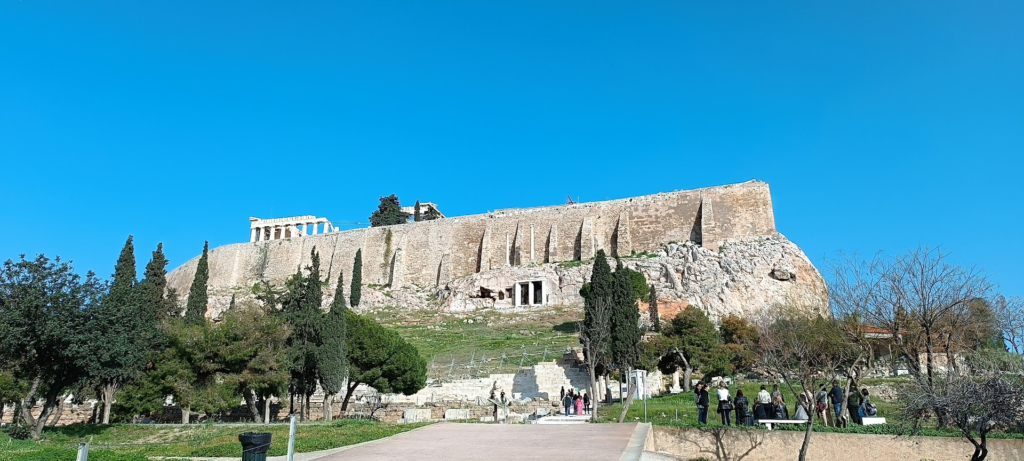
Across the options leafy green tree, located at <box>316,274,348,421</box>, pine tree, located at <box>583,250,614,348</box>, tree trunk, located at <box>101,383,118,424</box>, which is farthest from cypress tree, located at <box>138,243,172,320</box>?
pine tree, located at <box>583,250,614,348</box>

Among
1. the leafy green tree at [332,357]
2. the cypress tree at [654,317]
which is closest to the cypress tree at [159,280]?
the leafy green tree at [332,357]

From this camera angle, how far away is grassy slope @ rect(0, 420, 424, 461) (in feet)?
31.9

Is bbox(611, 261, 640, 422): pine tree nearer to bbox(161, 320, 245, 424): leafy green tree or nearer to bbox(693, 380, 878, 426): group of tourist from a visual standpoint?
bbox(693, 380, 878, 426): group of tourist

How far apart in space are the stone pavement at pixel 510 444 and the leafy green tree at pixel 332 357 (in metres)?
7.75

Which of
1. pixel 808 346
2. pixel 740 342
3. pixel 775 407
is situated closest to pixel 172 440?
pixel 775 407

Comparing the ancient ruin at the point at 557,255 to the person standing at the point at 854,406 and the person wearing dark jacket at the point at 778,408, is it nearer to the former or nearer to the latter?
the person standing at the point at 854,406

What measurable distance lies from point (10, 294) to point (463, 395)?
1285cm

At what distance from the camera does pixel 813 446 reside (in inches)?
432

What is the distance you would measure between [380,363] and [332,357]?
1.76 meters

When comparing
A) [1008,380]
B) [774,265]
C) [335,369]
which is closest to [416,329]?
[335,369]

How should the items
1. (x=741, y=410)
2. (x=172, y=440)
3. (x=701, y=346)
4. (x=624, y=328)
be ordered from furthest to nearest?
(x=701, y=346), (x=624, y=328), (x=172, y=440), (x=741, y=410)

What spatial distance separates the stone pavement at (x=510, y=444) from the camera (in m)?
8.33

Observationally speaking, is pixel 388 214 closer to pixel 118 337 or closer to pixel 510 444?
pixel 118 337

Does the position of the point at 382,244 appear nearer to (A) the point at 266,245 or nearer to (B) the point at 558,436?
(A) the point at 266,245
